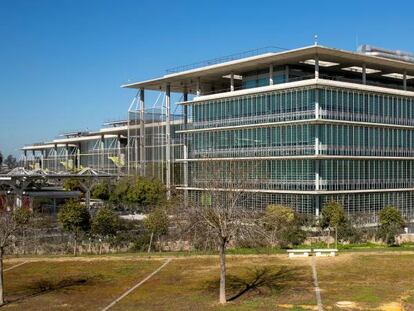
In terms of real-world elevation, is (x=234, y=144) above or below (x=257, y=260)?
above

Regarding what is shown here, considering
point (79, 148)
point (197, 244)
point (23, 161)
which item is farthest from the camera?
point (23, 161)

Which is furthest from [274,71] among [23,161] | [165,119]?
[23,161]

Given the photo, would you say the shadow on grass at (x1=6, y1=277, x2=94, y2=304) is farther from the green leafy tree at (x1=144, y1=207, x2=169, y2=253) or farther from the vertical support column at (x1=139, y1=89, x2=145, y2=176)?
the vertical support column at (x1=139, y1=89, x2=145, y2=176)

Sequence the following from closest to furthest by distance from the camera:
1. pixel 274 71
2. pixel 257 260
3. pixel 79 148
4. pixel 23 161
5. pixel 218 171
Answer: pixel 218 171
pixel 257 260
pixel 274 71
pixel 79 148
pixel 23 161

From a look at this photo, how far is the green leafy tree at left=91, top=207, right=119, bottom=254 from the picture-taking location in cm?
3538

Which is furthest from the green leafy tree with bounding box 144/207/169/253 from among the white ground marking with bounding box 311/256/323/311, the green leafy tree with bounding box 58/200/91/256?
the white ground marking with bounding box 311/256/323/311

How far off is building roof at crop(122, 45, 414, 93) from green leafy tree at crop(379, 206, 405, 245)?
15.4 meters

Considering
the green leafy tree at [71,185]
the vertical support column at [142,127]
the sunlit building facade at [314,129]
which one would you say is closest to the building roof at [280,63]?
the sunlit building facade at [314,129]

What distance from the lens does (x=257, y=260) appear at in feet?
98.2

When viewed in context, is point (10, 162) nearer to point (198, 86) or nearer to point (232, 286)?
point (198, 86)

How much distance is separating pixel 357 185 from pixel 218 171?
29.0 meters

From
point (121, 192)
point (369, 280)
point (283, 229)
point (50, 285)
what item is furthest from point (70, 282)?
point (121, 192)

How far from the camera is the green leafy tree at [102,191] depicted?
7175 centimetres

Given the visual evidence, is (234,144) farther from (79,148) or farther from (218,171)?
(79,148)
